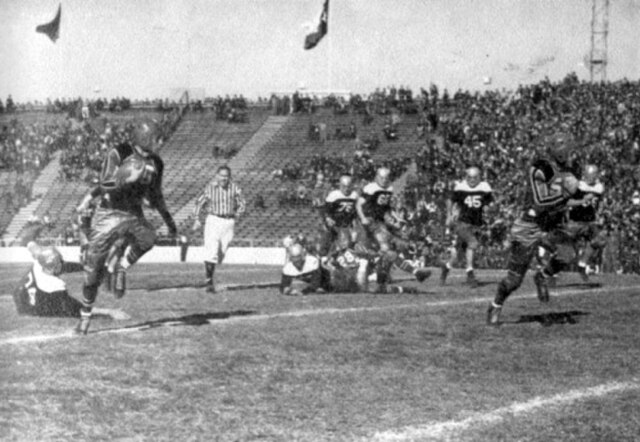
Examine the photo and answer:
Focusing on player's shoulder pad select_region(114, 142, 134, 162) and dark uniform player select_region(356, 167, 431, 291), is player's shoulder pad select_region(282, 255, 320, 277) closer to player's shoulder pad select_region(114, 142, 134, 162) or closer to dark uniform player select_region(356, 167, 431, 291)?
dark uniform player select_region(356, 167, 431, 291)

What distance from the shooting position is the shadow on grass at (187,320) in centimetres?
→ 1155

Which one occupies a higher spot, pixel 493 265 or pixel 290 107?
pixel 290 107

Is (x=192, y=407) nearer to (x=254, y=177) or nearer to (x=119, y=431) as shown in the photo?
(x=119, y=431)

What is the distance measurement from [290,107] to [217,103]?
12.0 ft

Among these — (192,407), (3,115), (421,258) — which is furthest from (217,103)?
(192,407)

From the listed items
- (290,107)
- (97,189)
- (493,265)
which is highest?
(290,107)

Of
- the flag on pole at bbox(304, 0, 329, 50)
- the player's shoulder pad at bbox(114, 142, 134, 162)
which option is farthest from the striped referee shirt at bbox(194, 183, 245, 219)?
the flag on pole at bbox(304, 0, 329, 50)

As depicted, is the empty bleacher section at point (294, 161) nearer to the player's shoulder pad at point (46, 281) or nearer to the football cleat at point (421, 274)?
the football cleat at point (421, 274)

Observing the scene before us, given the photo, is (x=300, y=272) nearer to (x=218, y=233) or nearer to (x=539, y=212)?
(x=218, y=233)

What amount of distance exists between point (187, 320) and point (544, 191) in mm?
4183

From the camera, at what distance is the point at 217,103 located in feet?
164

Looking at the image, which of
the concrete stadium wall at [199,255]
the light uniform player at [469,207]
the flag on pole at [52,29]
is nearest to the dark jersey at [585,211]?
the light uniform player at [469,207]

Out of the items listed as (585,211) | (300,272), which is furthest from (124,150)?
(585,211)

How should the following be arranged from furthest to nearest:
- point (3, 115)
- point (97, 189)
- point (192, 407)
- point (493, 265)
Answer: point (3, 115) → point (493, 265) → point (97, 189) → point (192, 407)
